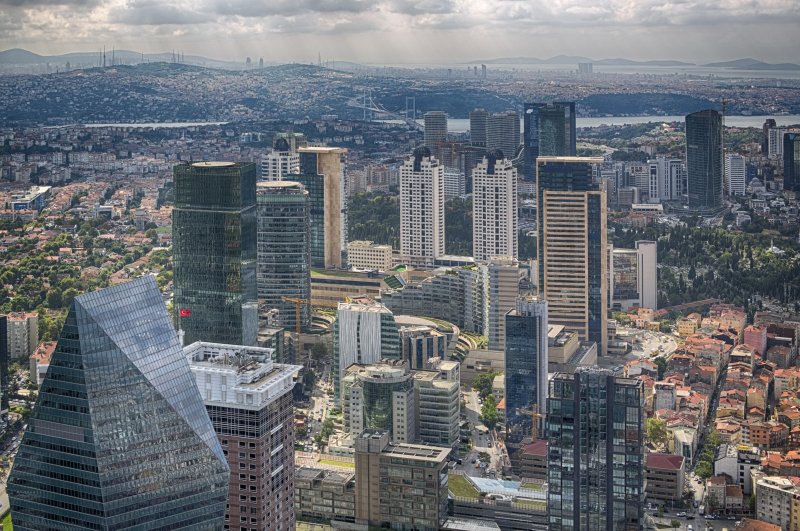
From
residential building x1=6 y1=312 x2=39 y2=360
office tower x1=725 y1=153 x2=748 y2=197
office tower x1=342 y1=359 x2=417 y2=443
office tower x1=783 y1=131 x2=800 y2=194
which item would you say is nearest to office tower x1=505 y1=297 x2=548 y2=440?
office tower x1=342 y1=359 x2=417 y2=443

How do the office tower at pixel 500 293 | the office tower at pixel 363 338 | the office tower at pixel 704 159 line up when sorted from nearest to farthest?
the office tower at pixel 363 338
the office tower at pixel 500 293
the office tower at pixel 704 159

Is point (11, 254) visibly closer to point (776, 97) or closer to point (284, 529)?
point (284, 529)

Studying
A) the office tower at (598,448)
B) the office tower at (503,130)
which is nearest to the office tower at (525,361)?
the office tower at (598,448)

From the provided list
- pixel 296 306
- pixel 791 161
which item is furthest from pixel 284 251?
pixel 791 161

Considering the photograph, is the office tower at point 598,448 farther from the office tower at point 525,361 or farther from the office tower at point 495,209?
the office tower at point 495,209

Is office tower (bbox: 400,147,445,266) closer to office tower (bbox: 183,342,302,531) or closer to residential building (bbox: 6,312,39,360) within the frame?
residential building (bbox: 6,312,39,360)

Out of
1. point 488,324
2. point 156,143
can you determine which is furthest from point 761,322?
point 156,143
